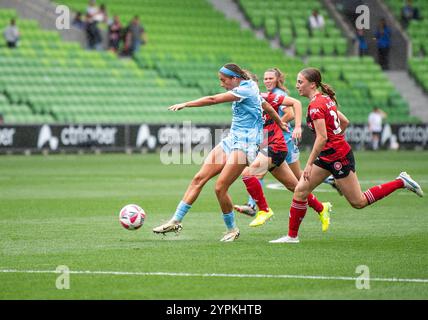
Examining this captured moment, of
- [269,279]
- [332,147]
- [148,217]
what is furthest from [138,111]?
[269,279]

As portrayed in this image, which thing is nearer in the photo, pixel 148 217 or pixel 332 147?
pixel 332 147

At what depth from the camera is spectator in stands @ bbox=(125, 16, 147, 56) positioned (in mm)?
40625

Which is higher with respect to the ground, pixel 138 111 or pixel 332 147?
pixel 332 147

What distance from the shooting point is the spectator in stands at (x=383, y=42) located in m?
45.3

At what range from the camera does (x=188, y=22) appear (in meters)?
44.8

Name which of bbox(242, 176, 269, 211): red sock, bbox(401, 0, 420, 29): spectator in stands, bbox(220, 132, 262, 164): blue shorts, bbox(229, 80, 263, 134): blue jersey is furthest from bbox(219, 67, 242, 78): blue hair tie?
bbox(401, 0, 420, 29): spectator in stands

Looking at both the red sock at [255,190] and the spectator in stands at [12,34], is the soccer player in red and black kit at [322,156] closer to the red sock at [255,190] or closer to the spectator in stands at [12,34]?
the red sock at [255,190]

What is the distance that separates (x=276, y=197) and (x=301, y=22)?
27.7m

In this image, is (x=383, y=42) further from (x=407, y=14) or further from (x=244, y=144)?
(x=244, y=144)

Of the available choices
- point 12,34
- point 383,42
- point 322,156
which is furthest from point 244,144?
point 383,42

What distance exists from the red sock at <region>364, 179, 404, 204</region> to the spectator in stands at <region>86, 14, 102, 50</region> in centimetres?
2778

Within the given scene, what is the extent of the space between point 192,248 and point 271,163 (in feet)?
10.2
